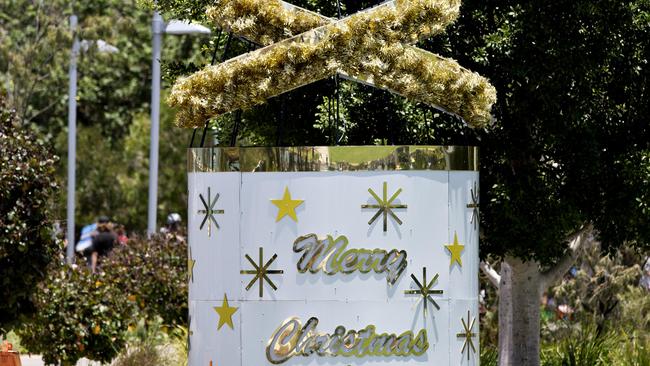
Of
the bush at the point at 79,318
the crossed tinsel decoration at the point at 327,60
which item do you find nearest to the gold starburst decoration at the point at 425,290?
the crossed tinsel decoration at the point at 327,60

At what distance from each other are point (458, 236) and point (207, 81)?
6.26 ft

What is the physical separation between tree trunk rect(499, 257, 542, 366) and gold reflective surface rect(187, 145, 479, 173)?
15.5 feet

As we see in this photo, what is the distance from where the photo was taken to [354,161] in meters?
8.69

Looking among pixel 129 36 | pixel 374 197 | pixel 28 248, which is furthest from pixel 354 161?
pixel 129 36

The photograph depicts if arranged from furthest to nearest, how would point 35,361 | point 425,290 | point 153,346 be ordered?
1. point 35,361
2. point 153,346
3. point 425,290

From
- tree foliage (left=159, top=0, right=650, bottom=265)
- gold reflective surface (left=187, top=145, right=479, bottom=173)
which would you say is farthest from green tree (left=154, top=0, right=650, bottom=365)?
gold reflective surface (left=187, top=145, right=479, bottom=173)

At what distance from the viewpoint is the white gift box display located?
8.68 meters

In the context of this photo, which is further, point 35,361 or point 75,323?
point 35,361

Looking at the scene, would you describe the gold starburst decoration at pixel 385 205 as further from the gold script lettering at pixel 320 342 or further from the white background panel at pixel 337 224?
the gold script lettering at pixel 320 342

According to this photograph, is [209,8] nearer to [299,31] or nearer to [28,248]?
[299,31]

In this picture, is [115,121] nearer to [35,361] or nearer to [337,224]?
[35,361]

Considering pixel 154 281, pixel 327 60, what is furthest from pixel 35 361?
pixel 327 60

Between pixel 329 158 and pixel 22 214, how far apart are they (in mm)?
4303

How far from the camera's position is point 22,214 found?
12078 millimetres
